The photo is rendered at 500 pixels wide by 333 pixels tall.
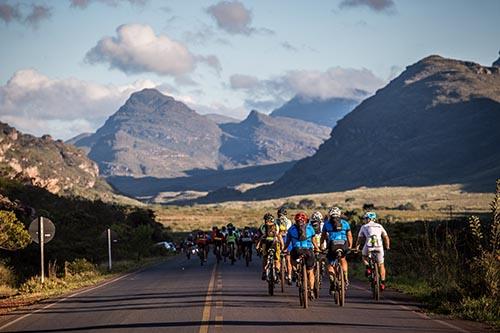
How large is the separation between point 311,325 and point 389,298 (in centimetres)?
578

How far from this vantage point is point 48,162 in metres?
155

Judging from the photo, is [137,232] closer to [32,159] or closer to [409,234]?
[409,234]

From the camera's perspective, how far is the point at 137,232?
219 ft

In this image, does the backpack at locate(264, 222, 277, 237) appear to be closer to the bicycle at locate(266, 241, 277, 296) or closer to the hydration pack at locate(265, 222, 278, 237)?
the hydration pack at locate(265, 222, 278, 237)

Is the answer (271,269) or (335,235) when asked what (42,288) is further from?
(335,235)

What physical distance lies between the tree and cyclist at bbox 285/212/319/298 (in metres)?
15.9

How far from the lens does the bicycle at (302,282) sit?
57.6 ft

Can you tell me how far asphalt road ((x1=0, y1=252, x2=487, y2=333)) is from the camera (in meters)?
14.5

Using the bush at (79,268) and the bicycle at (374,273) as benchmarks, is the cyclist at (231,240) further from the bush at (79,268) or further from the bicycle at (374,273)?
the bicycle at (374,273)

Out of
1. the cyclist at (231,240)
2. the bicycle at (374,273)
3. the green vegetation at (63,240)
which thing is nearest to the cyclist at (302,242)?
the bicycle at (374,273)

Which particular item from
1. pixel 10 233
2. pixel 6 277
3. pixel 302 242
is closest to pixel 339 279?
pixel 302 242

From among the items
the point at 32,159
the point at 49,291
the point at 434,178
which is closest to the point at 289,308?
the point at 49,291

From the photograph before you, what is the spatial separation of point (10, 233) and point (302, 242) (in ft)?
54.0

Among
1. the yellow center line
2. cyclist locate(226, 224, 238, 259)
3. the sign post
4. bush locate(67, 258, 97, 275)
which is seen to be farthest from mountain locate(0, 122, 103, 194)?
the yellow center line
